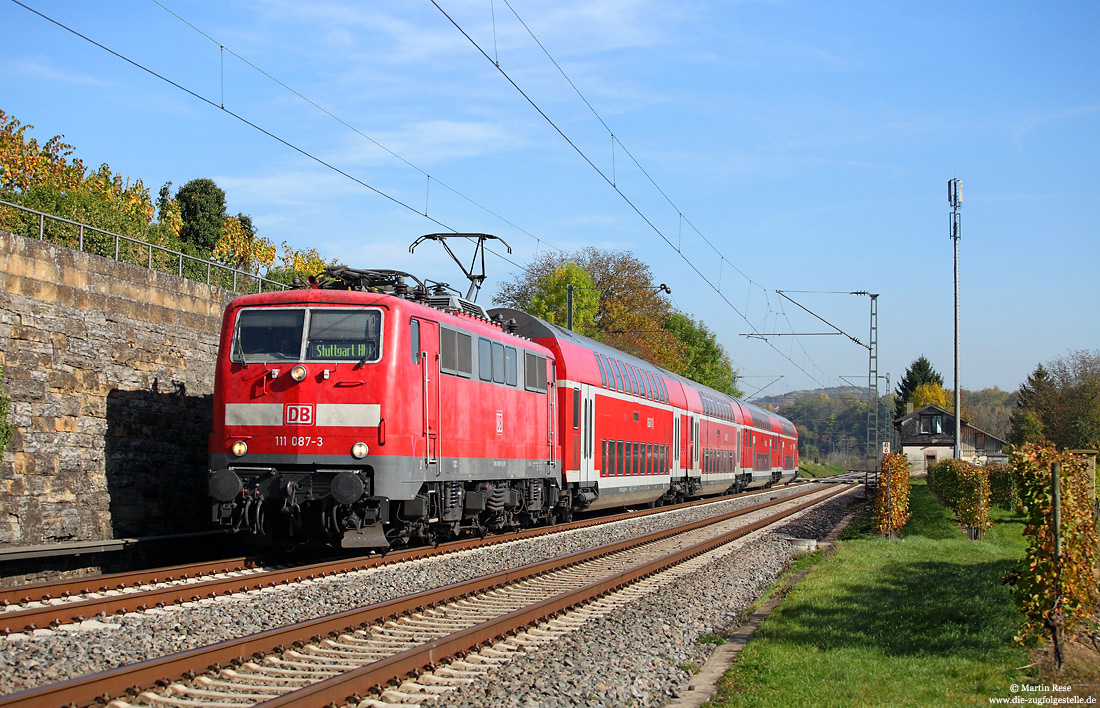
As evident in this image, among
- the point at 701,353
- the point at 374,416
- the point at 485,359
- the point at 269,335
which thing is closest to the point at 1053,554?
the point at 374,416

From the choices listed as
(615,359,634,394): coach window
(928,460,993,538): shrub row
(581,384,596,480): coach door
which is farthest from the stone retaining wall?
(928,460,993,538): shrub row

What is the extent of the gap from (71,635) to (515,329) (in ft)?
42.2

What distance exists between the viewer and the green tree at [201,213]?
6112 centimetres

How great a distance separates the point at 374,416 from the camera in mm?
13000

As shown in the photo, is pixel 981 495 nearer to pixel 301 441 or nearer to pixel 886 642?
pixel 886 642

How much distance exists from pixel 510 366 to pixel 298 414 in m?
5.52

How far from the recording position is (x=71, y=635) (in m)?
8.36

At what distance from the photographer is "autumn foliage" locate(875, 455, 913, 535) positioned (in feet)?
68.9

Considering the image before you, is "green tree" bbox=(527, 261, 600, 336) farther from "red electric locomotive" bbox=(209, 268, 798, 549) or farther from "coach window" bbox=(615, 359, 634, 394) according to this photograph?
"red electric locomotive" bbox=(209, 268, 798, 549)

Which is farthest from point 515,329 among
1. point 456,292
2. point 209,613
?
point 209,613

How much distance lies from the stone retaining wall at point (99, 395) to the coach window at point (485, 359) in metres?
5.29

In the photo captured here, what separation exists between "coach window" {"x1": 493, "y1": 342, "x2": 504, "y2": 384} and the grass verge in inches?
241

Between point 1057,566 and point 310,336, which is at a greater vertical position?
point 310,336

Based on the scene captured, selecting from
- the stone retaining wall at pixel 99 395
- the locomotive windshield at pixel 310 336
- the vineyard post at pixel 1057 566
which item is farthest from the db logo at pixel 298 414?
the vineyard post at pixel 1057 566
